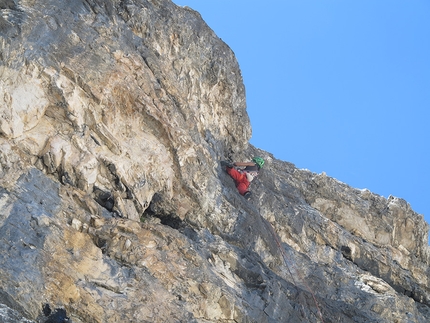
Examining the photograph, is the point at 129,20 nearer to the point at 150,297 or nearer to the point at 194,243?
the point at 194,243

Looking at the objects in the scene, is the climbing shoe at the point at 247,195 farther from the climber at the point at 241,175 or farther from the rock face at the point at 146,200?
the rock face at the point at 146,200

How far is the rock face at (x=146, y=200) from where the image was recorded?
13531 millimetres

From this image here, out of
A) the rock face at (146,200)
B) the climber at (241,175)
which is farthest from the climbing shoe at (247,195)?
the rock face at (146,200)

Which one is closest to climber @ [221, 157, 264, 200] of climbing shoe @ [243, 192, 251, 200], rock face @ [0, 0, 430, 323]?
climbing shoe @ [243, 192, 251, 200]

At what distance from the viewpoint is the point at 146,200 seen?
18.5 metres

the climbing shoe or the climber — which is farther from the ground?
the climber

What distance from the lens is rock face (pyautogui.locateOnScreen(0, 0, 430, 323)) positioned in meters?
13.5

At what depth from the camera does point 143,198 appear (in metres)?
18.3

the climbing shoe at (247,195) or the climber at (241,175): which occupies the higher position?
the climber at (241,175)

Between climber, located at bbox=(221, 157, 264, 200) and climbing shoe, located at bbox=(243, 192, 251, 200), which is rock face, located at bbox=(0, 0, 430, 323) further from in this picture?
climbing shoe, located at bbox=(243, 192, 251, 200)

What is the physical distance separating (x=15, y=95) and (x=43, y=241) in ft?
15.5

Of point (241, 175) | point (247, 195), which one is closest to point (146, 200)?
point (247, 195)

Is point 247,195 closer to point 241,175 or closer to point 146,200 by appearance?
point 241,175

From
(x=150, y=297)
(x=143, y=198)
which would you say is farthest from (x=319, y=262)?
(x=150, y=297)
